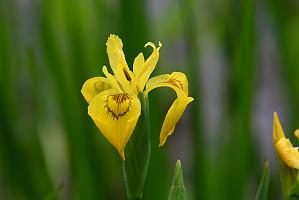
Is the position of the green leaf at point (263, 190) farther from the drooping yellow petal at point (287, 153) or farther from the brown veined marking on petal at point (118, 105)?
the brown veined marking on petal at point (118, 105)

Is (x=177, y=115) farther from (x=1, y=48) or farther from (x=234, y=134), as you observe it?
(x=1, y=48)

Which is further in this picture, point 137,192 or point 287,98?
point 287,98

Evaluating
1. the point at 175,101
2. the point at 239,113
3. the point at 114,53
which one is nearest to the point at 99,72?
the point at 239,113

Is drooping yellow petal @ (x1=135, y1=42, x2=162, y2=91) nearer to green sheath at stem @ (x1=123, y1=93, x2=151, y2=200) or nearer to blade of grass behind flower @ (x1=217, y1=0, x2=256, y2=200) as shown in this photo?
green sheath at stem @ (x1=123, y1=93, x2=151, y2=200)

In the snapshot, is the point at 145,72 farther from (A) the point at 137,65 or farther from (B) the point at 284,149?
(B) the point at 284,149

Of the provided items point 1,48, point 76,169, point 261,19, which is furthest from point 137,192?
point 261,19

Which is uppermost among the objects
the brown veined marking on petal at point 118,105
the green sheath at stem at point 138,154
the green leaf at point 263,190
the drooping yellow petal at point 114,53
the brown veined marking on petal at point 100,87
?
the drooping yellow petal at point 114,53

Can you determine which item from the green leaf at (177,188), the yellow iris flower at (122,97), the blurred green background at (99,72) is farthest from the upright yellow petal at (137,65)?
the blurred green background at (99,72)

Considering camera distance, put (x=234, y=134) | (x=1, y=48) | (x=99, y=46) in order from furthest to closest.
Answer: (x=99, y=46) → (x=1, y=48) → (x=234, y=134)
